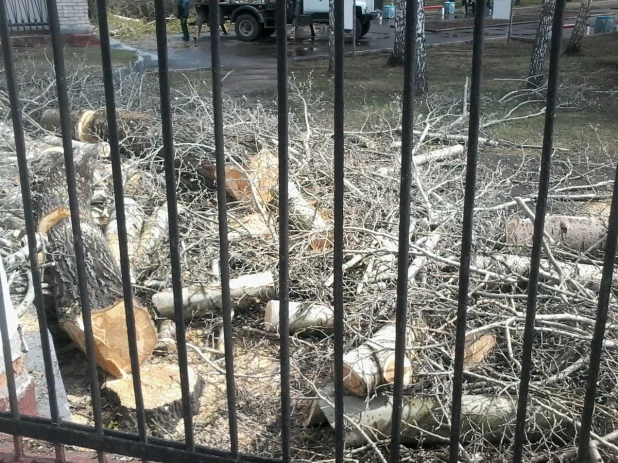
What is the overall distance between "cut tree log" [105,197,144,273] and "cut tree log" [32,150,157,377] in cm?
25

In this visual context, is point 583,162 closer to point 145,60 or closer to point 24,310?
point 24,310

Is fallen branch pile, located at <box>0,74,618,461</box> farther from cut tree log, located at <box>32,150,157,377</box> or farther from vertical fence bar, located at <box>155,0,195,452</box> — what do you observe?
vertical fence bar, located at <box>155,0,195,452</box>

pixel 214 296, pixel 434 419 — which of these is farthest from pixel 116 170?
pixel 214 296

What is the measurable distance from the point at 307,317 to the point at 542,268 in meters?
1.40

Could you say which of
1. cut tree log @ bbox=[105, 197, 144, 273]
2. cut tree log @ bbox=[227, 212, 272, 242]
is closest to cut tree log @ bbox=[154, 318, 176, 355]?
cut tree log @ bbox=[105, 197, 144, 273]

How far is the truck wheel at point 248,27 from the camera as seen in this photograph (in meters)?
22.1

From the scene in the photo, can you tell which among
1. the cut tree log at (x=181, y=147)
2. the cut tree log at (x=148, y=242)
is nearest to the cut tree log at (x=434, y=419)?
the cut tree log at (x=148, y=242)

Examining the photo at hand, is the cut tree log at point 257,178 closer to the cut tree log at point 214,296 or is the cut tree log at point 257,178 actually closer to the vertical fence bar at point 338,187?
the cut tree log at point 214,296

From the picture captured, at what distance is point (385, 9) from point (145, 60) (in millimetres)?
18551

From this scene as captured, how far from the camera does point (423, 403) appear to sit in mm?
3381

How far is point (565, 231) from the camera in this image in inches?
193

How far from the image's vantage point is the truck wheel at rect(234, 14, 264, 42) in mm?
22141

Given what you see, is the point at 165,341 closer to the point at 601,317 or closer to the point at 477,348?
the point at 477,348

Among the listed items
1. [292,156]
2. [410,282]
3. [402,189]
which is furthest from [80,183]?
[402,189]
